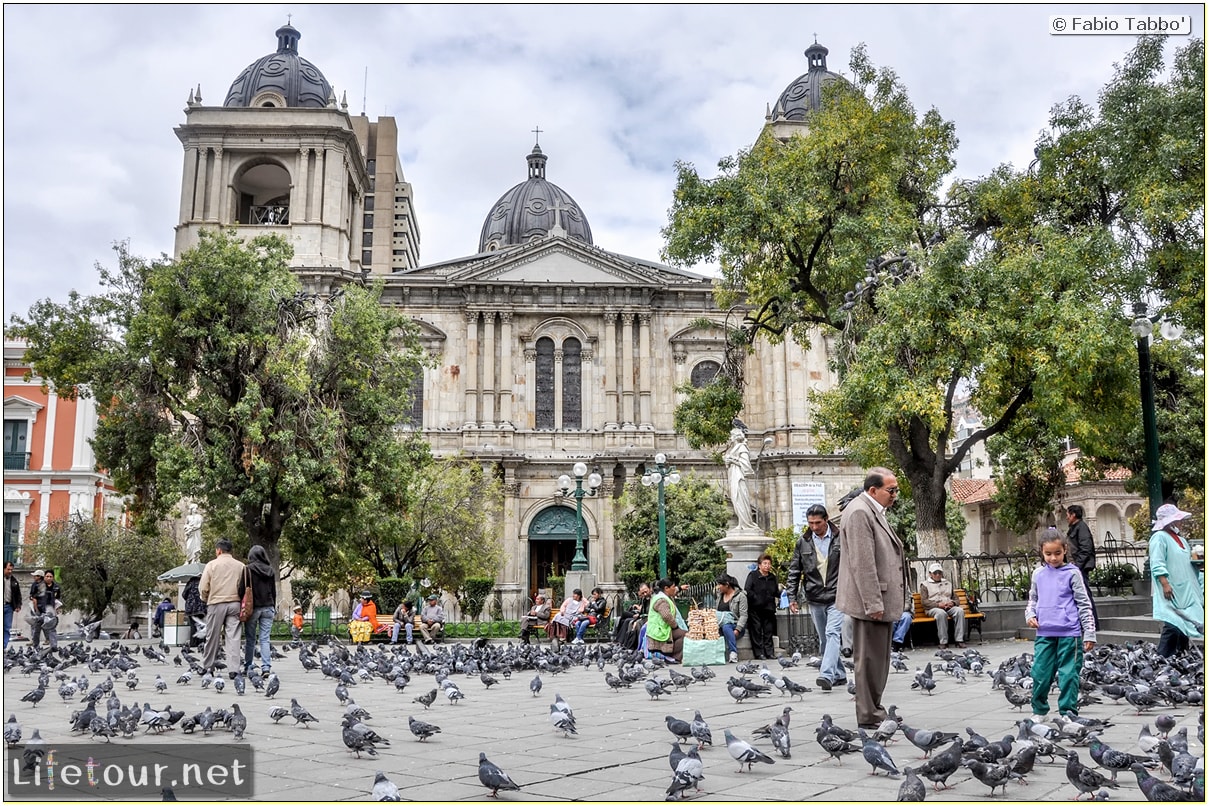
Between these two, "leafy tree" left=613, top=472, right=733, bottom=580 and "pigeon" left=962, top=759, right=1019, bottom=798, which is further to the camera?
"leafy tree" left=613, top=472, right=733, bottom=580

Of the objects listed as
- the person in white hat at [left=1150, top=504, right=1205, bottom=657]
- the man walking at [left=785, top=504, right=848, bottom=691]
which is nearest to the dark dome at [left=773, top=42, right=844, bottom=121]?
the man walking at [left=785, top=504, right=848, bottom=691]

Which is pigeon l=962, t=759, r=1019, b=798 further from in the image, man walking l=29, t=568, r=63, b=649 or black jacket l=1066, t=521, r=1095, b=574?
man walking l=29, t=568, r=63, b=649

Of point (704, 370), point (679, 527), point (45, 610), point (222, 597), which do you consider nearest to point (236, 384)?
point (45, 610)

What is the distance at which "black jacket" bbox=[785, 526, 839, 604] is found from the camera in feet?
32.1

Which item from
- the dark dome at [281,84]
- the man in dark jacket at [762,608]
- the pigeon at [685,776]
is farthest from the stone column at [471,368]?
the pigeon at [685,776]

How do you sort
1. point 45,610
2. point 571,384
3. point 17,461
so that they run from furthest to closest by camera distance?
point 571,384 < point 17,461 < point 45,610

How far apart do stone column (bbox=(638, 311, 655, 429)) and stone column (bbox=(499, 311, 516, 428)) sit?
Answer: 449cm

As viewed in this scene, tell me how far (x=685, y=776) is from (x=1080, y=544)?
888 centimetres

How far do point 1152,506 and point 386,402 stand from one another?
13.8 meters

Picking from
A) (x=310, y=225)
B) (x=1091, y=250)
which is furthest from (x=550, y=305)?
(x=1091, y=250)

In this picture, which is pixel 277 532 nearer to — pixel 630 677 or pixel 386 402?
pixel 386 402

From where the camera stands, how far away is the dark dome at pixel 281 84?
117 ft

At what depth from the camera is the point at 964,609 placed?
1486 cm

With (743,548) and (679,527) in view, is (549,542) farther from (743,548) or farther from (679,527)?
(743,548)
